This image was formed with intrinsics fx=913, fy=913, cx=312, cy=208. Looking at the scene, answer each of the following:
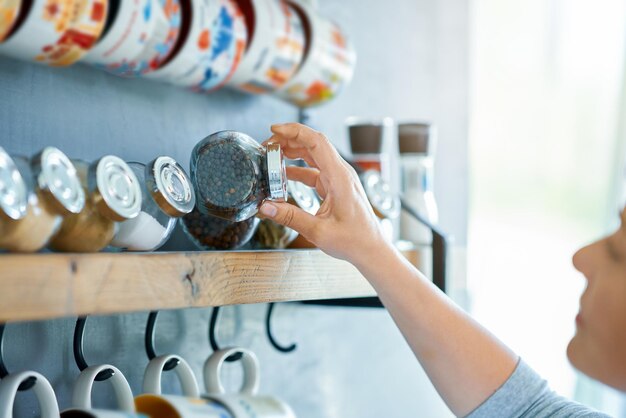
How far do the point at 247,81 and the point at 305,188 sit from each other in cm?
19

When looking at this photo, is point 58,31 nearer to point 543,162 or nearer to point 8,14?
point 8,14

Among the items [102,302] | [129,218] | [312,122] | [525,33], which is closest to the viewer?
[102,302]

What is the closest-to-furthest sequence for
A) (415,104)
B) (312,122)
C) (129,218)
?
(129,218), (312,122), (415,104)

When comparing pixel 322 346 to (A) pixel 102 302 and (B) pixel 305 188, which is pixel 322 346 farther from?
(A) pixel 102 302

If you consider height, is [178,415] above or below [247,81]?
below

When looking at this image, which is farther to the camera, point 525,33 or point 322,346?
point 525,33

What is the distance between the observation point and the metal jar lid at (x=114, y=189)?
786 millimetres

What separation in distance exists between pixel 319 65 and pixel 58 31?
53cm

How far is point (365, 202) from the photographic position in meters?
0.96

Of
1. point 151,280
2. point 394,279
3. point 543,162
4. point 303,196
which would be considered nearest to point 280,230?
Answer: point 303,196

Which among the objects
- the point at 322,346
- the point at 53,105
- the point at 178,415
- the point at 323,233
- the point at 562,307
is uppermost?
the point at 53,105

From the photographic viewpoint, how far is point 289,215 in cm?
92

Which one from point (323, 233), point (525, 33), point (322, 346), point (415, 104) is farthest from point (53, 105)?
point (525, 33)

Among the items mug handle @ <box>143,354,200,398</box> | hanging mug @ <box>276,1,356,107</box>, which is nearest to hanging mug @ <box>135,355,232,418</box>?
mug handle @ <box>143,354,200,398</box>
